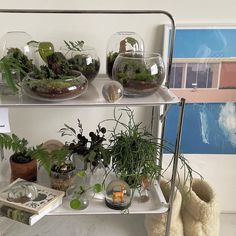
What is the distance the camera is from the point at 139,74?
4.18 feet

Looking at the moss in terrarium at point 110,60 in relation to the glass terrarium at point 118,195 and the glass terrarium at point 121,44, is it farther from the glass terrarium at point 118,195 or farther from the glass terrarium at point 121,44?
the glass terrarium at point 118,195

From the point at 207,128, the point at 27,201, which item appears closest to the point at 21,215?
the point at 27,201

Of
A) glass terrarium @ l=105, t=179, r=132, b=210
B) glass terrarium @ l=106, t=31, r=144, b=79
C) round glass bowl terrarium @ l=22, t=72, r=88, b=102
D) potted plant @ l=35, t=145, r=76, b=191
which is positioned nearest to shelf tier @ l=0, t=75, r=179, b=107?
round glass bowl terrarium @ l=22, t=72, r=88, b=102

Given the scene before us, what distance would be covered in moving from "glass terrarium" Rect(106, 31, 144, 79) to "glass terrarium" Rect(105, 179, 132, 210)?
0.41 metres

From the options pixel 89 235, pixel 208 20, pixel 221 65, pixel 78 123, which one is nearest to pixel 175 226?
pixel 89 235

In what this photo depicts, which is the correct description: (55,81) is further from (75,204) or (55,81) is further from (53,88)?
(75,204)

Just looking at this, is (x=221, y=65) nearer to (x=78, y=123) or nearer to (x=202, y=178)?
(x=202, y=178)

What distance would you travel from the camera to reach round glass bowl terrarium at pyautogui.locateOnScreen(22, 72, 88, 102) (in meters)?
1.20

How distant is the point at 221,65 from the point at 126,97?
0.54m

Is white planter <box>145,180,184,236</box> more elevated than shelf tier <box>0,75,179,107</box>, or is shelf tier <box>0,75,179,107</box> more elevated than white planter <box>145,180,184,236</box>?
shelf tier <box>0,75,179,107</box>

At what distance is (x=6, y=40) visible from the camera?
1392 millimetres

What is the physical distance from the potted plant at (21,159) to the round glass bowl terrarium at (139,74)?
0.41 m

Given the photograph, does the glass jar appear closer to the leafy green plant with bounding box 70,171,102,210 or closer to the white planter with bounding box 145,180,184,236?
the leafy green plant with bounding box 70,171,102,210

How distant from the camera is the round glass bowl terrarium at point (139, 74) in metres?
1.28
